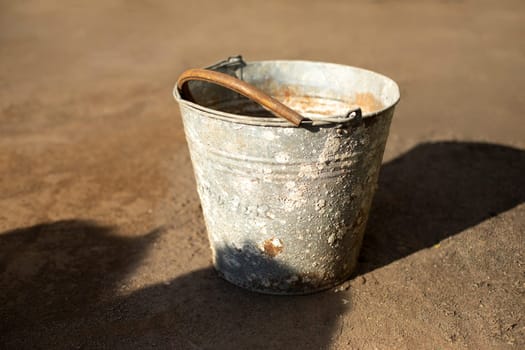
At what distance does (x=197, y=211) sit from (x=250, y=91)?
1.59 m

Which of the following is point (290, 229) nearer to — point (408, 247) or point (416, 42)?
point (408, 247)

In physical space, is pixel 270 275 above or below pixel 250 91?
below

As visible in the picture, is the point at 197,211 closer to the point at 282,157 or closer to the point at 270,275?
the point at 270,275

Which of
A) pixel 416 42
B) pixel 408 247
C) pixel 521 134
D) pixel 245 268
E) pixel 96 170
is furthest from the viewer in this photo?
pixel 416 42

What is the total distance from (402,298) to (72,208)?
2.38m

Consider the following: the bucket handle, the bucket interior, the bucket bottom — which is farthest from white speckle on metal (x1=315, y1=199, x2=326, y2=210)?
the bucket interior

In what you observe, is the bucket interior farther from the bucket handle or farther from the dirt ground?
the dirt ground

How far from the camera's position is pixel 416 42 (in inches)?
310

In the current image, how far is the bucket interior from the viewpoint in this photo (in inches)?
118

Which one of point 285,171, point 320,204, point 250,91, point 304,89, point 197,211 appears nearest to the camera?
point 250,91

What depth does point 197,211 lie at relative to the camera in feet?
12.1

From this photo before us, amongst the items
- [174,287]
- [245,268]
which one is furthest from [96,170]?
[245,268]

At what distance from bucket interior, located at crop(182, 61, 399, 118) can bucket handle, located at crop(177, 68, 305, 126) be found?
51 cm

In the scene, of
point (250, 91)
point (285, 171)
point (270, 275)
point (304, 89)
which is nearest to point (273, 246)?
point (270, 275)
